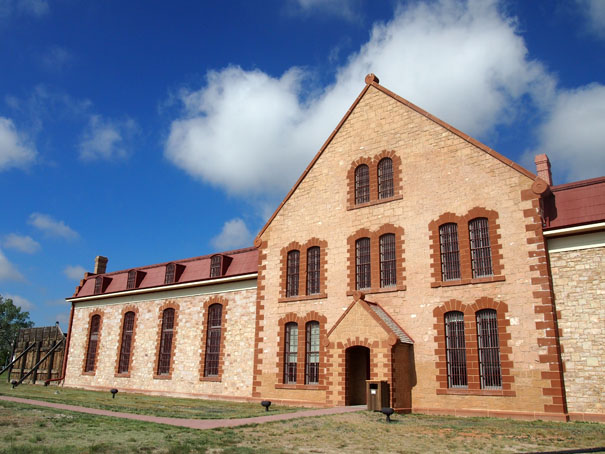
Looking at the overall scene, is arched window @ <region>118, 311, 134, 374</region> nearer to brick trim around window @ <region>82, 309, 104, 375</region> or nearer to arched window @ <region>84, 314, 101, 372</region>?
brick trim around window @ <region>82, 309, 104, 375</region>

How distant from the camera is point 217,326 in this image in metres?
26.6

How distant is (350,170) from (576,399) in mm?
12620

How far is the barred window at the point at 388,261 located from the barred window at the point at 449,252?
2.12 metres

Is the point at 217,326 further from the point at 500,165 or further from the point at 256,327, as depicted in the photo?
the point at 500,165

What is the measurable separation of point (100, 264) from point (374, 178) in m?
27.1

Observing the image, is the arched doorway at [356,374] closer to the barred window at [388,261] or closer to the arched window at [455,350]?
the barred window at [388,261]

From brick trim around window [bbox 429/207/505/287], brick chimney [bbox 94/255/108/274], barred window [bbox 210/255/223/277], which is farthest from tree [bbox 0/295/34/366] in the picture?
brick trim around window [bbox 429/207/505/287]

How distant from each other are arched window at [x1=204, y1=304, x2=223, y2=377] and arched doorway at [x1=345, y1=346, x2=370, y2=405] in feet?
27.7

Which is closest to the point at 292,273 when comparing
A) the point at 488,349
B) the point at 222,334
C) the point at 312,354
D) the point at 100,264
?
the point at 312,354

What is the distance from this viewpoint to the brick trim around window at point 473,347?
661 inches

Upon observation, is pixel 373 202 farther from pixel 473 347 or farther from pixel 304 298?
pixel 473 347

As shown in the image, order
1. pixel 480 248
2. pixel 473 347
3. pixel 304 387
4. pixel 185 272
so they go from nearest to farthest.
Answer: pixel 473 347 → pixel 480 248 → pixel 304 387 → pixel 185 272

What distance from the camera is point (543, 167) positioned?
21.8m

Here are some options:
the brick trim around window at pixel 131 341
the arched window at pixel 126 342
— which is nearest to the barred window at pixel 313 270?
the brick trim around window at pixel 131 341
